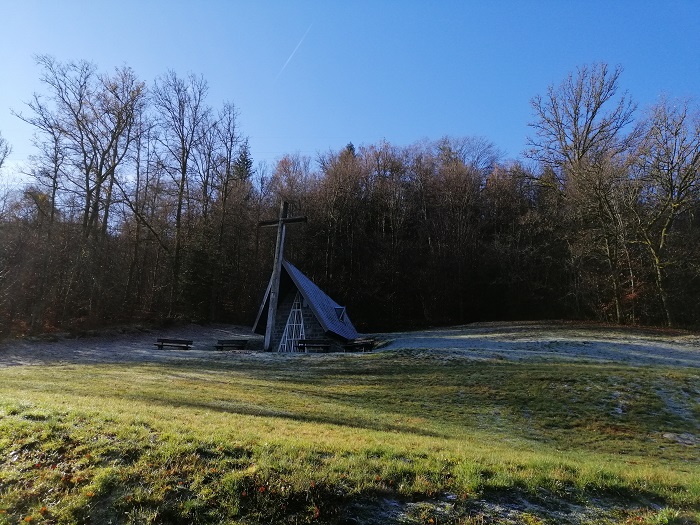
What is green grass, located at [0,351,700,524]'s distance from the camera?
15.1 ft

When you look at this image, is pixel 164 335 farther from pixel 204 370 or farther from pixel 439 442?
pixel 439 442

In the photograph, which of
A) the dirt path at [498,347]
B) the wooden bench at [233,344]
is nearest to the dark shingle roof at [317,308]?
the wooden bench at [233,344]

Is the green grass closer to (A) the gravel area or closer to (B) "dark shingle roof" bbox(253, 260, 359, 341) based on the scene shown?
(A) the gravel area

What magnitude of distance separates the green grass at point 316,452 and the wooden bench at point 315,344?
34.9 feet

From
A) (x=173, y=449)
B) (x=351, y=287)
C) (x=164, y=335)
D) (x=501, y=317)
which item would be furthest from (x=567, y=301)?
(x=173, y=449)

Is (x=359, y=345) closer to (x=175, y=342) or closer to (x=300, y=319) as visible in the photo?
(x=300, y=319)

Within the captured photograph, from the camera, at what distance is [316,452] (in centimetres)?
573

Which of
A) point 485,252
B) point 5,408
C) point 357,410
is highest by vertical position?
point 485,252

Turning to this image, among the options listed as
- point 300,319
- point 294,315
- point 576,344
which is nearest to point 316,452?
point 576,344

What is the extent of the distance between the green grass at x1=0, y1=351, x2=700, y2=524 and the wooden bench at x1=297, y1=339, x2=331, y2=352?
34.9 ft

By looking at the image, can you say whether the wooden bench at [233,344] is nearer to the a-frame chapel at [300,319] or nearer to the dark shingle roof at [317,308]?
the a-frame chapel at [300,319]

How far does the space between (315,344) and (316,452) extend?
18583mm

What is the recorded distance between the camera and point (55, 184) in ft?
102

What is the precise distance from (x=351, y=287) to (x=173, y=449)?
3938 cm
